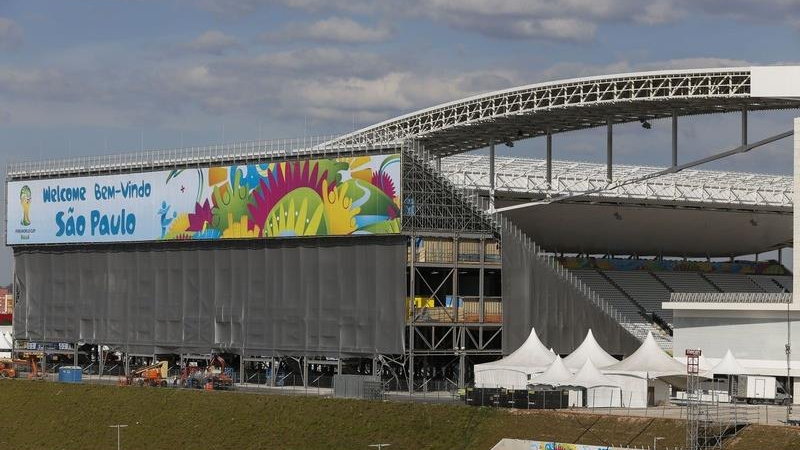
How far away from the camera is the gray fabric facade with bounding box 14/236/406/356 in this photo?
97812 mm

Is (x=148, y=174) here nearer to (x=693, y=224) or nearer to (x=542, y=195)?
(x=542, y=195)

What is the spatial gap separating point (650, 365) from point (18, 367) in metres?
50.1

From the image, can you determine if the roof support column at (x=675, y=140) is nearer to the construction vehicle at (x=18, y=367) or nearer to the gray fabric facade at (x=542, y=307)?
the gray fabric facade at (x=542, y=307)

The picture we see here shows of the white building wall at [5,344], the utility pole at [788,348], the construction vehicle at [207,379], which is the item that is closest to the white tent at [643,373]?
the utility pole at [788,348]

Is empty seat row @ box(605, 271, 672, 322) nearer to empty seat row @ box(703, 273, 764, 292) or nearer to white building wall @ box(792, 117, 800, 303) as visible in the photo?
empty seat row @ box(703, 273, 764, 292)

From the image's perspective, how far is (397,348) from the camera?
315ft

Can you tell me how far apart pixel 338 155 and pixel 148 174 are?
17.0m

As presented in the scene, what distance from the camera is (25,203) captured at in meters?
120

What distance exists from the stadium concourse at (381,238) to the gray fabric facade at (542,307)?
0.10m

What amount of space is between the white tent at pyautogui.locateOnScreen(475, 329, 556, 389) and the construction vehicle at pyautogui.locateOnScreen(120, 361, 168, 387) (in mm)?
21117

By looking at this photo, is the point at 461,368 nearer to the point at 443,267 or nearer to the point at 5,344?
the point at 443,267

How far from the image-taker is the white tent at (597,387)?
82.9m

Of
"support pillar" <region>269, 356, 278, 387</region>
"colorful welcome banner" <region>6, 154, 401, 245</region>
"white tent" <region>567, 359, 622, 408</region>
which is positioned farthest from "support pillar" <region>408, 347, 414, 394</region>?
"white tent" <region>567, 359, 622, 408</region>

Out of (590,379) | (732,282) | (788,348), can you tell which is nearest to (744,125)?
(788,348)
